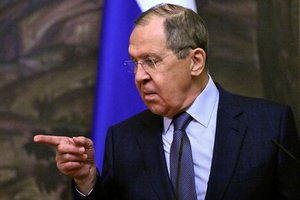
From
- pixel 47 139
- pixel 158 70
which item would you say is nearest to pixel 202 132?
pixel 158 70

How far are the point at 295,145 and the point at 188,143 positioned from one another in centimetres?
45

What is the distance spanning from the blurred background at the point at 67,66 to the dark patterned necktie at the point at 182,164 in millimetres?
1325

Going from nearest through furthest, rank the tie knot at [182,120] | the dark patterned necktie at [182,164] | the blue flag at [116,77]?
1. the dark patterned necktie at [182,164]
2. the tie knot at [182,120]
3. the blue flag at [116,77]

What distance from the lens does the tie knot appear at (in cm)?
223

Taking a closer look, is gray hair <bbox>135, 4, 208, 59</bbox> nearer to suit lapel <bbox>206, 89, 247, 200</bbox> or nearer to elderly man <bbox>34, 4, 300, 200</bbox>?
elderly man <bbox>34, 4, 300, 200</bbox>

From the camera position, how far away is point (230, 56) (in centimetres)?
349

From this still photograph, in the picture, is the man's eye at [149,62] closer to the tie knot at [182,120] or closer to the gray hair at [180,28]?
the gray hair at [180,28]

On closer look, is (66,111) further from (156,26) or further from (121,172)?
(156,26)

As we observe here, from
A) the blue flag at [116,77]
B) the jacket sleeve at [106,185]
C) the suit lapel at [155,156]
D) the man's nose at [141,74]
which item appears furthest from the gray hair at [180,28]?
the blue flag at [116,77]

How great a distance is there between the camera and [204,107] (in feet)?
7.46

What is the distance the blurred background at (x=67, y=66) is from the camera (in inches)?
132

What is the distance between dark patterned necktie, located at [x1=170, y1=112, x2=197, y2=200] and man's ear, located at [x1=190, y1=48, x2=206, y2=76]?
0.19 m

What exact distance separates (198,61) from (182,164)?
0.44 m

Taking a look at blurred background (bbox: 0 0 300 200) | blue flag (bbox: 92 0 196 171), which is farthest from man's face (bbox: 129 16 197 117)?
blurred background (bbox: 0 0 300 200)
